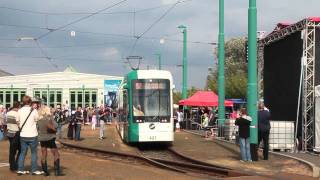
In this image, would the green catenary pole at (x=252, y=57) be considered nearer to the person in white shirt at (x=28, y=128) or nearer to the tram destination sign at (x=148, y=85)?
the tram destination sign at (x=148, y=85)

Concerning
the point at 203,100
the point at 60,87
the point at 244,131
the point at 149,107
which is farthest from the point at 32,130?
the point at 60,87

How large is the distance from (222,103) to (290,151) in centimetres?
924

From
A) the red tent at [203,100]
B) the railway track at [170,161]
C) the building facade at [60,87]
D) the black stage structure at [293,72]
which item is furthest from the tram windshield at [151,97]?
the building facade at [60,87]

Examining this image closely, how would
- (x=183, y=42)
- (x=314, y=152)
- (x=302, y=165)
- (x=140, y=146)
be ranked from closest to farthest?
(x=302, y=165), (x=314, y=152), (x=140, y=146), (x=183, y=42)

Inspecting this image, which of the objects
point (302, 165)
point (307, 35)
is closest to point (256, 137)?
point (302, 165)

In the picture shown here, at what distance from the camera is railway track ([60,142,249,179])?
54.1 feet

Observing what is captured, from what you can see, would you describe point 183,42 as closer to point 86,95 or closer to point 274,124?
point 274,124

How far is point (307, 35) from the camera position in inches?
917

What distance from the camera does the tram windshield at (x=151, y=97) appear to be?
85.7 ft

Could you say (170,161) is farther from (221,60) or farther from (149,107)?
(221,60)

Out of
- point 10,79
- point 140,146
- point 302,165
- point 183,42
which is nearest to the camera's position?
point 302,165

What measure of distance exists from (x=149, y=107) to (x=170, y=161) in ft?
22.4

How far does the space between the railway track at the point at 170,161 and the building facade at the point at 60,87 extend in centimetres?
6750

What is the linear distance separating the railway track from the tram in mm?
761
